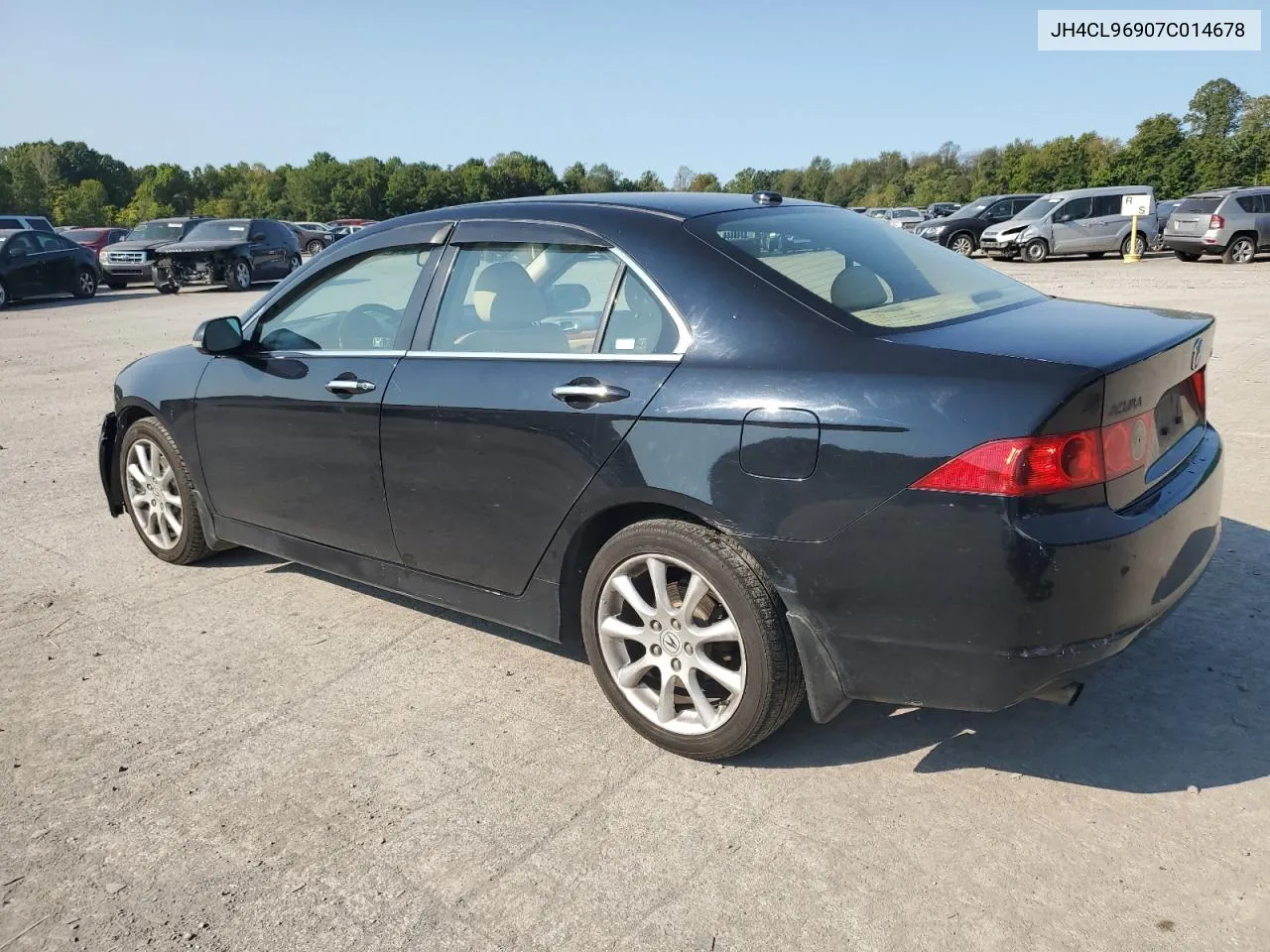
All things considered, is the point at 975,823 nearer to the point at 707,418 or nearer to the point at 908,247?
the point at 707,418

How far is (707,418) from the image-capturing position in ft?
9.51

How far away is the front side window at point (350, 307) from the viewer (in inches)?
154

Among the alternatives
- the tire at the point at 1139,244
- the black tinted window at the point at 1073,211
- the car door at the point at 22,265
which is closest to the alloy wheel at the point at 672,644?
the car door at the point at 22,265

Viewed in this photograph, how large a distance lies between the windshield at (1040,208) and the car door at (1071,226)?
0.32 metres

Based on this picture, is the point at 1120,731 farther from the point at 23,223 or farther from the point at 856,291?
the point at 23,223

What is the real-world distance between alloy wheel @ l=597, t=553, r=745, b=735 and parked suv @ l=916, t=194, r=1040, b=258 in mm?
27835

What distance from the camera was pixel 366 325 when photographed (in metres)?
4.06

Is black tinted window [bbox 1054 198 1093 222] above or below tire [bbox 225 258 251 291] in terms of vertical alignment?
below

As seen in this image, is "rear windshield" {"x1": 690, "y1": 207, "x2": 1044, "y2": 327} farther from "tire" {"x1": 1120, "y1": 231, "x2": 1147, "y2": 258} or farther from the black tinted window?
"tire" {"x1": 1120, "y1": 231, "x2": 1147, "y2": 258}

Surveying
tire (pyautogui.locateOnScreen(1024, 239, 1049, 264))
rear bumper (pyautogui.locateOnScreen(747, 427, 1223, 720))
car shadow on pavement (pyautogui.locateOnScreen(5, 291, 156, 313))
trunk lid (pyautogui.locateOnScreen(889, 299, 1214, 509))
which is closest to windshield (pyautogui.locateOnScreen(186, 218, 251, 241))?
car shadow on pavement (pyautogui.locateOnScreen(5, 291, 156, 313))

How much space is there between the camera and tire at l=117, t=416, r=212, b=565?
4.87 metres

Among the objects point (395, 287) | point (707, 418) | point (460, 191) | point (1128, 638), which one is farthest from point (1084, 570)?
point (460, 191)

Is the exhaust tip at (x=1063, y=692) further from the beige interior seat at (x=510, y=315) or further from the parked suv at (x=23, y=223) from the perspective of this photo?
the parked suv at (x=23, y=223)

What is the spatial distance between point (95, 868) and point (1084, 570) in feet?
8.69
